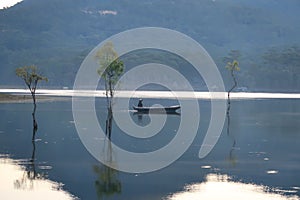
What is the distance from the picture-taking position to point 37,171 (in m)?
40.3

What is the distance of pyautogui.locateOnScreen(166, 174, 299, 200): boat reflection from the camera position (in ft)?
112

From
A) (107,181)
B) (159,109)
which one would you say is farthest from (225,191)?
(159,109)

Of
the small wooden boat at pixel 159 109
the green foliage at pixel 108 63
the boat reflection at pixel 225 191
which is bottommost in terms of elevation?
the boat reflection at pixel 225 191

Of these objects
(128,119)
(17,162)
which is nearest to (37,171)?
(17,162)

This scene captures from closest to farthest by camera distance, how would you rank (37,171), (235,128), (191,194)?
(191,194) → (37,171) → (235,128)

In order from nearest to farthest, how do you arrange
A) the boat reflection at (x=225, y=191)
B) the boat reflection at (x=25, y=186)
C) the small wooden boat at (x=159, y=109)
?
the boat reflection at (x=25, y=186)
the boat reflection at (x=225, y=191)
the small wooden boat at (x=159, y=109)

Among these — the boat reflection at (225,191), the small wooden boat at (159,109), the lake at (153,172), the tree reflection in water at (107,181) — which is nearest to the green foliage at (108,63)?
the lake at (153,172)

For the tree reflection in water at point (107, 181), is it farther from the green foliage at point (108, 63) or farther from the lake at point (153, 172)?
the green foliage at point (108, 63)

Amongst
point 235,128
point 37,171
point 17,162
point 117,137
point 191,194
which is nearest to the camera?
point 191,194

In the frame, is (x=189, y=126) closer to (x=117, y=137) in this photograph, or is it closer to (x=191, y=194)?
(x=117, y=137)

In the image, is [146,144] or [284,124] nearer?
[146,144]

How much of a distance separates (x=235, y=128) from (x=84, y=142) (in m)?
Answer: 21.9

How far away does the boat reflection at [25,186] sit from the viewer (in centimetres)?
3394

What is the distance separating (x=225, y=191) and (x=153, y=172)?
6623mm
